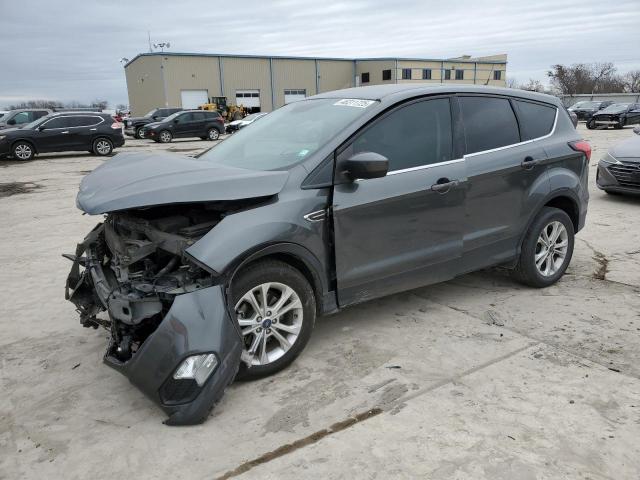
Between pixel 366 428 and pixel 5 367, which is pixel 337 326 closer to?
pixel 366 428

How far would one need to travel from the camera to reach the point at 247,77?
52594mm

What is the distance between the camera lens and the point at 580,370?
133 inches

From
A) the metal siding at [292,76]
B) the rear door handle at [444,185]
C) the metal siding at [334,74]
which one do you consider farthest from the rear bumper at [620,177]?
the metal siding at [334,74]

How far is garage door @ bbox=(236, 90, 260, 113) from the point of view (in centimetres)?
5262

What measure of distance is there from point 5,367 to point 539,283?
4.35 meters

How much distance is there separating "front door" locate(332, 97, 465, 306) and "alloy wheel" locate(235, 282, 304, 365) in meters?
0.39

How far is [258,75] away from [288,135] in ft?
170

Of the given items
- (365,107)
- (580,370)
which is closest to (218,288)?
(365,107)

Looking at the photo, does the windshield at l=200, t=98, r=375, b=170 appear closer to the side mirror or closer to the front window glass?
the front window glass

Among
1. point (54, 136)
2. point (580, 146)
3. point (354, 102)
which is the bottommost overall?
point (54, 136)

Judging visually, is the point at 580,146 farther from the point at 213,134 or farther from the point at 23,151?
the point at 213,134

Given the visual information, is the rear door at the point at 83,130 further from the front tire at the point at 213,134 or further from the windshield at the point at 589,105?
the windshield at the point at 589,105

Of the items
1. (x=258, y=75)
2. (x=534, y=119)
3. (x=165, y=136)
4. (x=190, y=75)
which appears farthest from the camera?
(x=258, y=75)

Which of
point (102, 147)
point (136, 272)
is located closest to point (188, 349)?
point (136, 272)
